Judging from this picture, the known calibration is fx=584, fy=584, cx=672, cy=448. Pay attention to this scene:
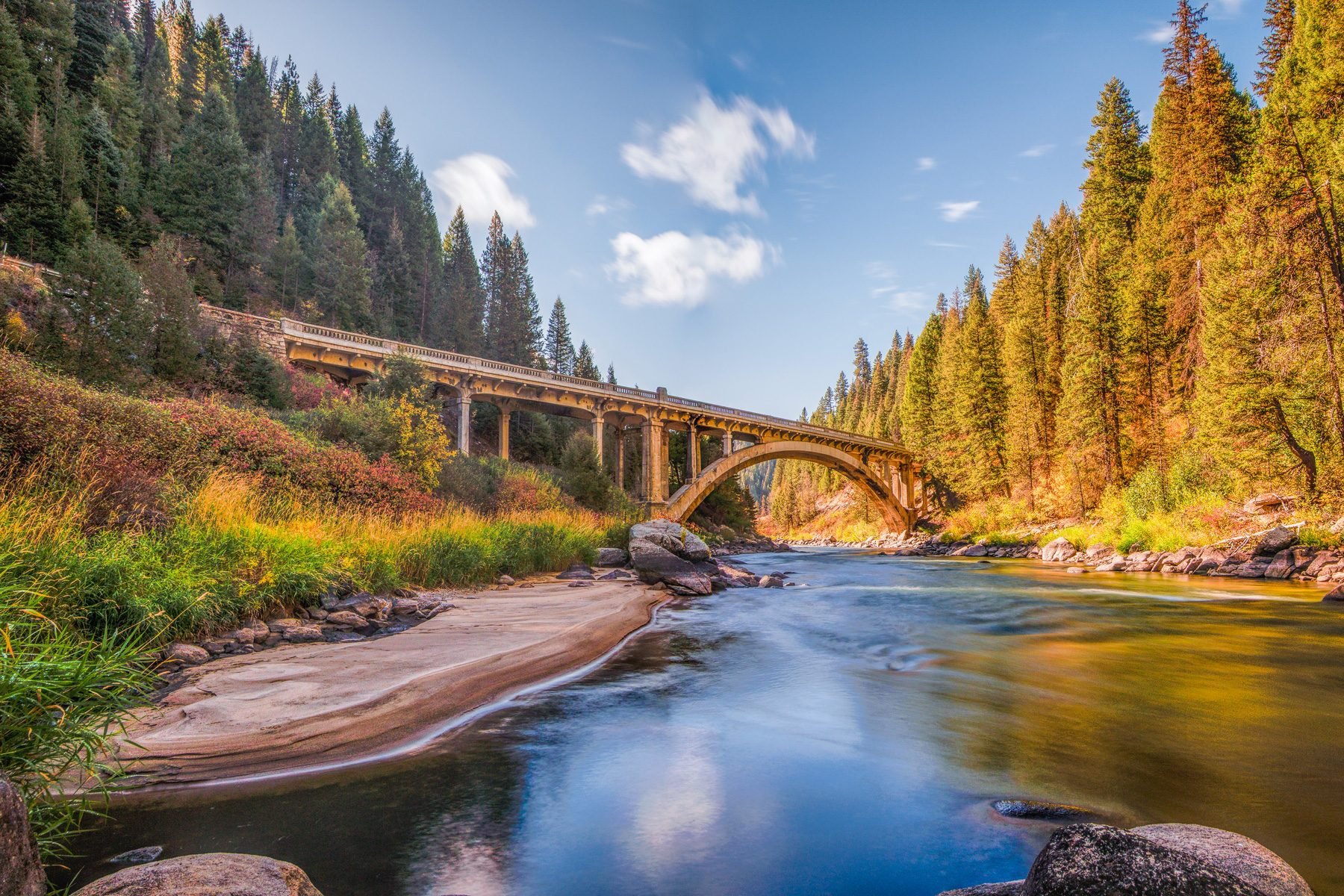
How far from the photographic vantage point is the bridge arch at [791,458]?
39.0 meters

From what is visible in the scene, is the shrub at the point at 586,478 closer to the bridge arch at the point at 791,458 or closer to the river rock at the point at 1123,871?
the bridge arch at the point at 791,458

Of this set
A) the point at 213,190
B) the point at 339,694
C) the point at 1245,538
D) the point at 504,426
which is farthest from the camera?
the point at 213,190

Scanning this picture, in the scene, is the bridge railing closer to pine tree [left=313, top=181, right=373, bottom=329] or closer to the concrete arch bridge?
the concrete arch bridge

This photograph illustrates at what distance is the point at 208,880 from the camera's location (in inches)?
78.9

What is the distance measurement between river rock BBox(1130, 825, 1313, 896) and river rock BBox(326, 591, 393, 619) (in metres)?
8.28

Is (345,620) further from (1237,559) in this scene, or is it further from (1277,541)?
(1277,541)

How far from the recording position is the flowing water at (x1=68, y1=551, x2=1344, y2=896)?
313 cm

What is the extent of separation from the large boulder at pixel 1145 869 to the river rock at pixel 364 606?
7918mm

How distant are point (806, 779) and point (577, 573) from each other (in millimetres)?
10408

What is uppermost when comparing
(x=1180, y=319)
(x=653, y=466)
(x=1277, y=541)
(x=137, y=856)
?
(x=1180, y=319)

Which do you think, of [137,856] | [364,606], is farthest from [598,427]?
[137,856]

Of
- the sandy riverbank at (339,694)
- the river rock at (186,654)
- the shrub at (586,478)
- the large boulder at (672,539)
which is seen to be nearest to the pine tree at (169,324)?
the shrub at (586,478)

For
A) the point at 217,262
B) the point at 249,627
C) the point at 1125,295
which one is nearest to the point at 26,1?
the point at 217,262

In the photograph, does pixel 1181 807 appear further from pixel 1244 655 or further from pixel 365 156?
pixel 365 156
